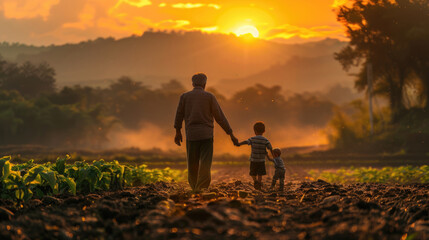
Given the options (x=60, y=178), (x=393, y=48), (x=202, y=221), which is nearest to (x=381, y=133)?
(x=393, y=48)

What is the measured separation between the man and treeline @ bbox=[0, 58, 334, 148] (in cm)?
3762

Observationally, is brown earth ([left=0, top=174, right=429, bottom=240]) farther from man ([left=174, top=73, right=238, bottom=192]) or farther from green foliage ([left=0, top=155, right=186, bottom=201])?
man ([left=174, top=73, right=238, bottom=192])

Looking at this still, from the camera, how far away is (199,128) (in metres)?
8.23

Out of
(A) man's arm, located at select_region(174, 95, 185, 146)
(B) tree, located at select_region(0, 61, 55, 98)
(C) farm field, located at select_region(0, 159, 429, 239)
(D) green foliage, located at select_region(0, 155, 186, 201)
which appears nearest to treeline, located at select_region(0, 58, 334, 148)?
(B) tree, located at select_region(0, 61, 55, 98)

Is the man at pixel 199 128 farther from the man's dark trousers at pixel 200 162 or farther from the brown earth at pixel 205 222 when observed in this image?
the brown earth at pixel 205 222

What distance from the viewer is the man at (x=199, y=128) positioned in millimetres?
8211

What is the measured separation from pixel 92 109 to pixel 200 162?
4874 cm

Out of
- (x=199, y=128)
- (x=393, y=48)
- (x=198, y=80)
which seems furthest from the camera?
(x=393, y=48)

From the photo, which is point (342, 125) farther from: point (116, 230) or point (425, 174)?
point (116, 230)

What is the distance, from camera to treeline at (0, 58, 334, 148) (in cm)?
5034

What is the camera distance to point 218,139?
5638cm

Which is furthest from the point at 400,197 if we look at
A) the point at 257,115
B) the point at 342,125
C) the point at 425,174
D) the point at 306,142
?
the point at 257,115

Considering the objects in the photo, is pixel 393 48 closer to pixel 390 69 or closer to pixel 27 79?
pixel 390 69

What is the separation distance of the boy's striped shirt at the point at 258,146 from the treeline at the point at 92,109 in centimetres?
3614
